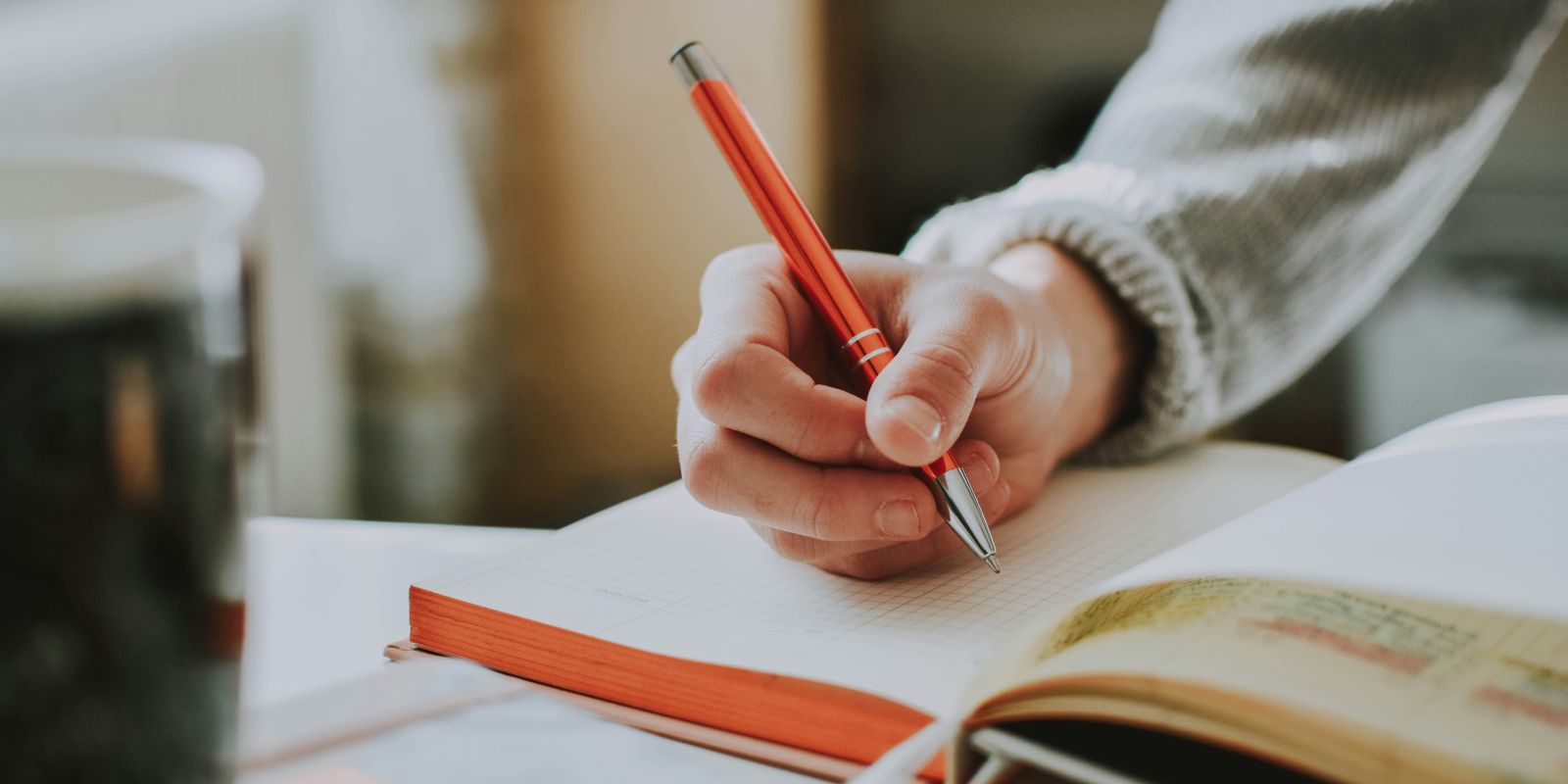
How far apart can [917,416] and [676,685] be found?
109 millimetres

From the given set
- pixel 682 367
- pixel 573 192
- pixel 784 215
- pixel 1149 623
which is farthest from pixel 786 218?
pixel 573 192

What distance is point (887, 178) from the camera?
1858 mm

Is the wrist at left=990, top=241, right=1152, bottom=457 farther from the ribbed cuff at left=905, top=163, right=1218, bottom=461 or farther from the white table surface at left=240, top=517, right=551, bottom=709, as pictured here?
the white table surface at left=240, top=517, right=551, bottom=709

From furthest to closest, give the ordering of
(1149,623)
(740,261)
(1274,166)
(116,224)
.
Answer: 1. (1274,166)
2. (740,261)
3. (1149,623)
4. (116,224)

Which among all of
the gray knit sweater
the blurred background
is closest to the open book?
the gray knit sweater

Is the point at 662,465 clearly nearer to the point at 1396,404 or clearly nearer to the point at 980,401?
the point at 1396,404

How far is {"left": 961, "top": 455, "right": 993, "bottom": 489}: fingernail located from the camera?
0.43 meters

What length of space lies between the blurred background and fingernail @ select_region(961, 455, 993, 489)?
91 cm

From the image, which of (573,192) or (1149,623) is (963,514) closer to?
(1149,623)

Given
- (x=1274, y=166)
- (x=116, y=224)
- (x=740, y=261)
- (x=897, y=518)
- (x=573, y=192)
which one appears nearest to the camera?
(x=116, y=224)

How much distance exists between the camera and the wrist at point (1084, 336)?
56 cm

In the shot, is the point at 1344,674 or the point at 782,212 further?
the point at 782,212

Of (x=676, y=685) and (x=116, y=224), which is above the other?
(x=116, y=224)

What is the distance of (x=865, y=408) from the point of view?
401 mm
